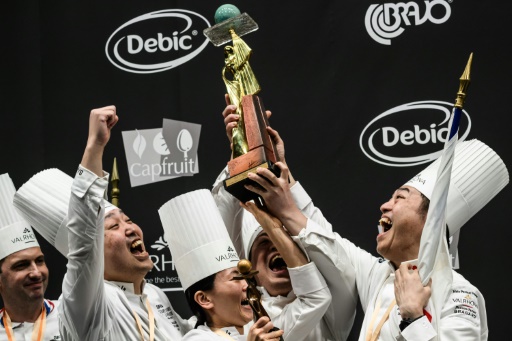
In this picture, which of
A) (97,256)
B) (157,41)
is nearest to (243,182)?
(97,256)

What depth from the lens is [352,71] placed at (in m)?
4.82

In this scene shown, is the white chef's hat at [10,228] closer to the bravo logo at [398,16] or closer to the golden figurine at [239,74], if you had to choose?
the golden figurine at [239,74]

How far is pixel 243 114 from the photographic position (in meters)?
4.01

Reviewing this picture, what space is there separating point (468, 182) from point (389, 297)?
0.49 m

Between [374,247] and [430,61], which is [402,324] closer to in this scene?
[374,247]

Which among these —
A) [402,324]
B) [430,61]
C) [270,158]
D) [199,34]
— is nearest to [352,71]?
[430,61]

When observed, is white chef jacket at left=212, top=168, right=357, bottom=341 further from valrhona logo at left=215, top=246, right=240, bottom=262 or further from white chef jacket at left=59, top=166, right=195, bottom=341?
white chef jacket at left=59, top=166, right=195, bottom=341

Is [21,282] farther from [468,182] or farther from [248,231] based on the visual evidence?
[468,182]

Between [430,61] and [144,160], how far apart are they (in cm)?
124

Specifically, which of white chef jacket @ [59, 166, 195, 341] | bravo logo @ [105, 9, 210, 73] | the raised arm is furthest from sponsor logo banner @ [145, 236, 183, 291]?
the raised arm

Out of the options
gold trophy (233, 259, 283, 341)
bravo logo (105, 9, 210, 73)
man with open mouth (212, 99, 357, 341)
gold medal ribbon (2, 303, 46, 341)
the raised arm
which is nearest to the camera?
gold trophy (233, 259, 283, 341)

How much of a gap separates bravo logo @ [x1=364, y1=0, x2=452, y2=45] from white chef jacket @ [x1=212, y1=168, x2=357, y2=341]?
3.09ft

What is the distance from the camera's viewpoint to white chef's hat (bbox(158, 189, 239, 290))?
389 cm

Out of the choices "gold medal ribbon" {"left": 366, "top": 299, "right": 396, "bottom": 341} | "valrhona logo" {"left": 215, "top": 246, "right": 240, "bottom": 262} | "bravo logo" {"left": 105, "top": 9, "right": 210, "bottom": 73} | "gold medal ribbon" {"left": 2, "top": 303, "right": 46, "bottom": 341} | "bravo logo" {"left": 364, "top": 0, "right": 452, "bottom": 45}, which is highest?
"bravo logo" {"left": 105, "top": 9, "right": 210, "bottom": 73}
